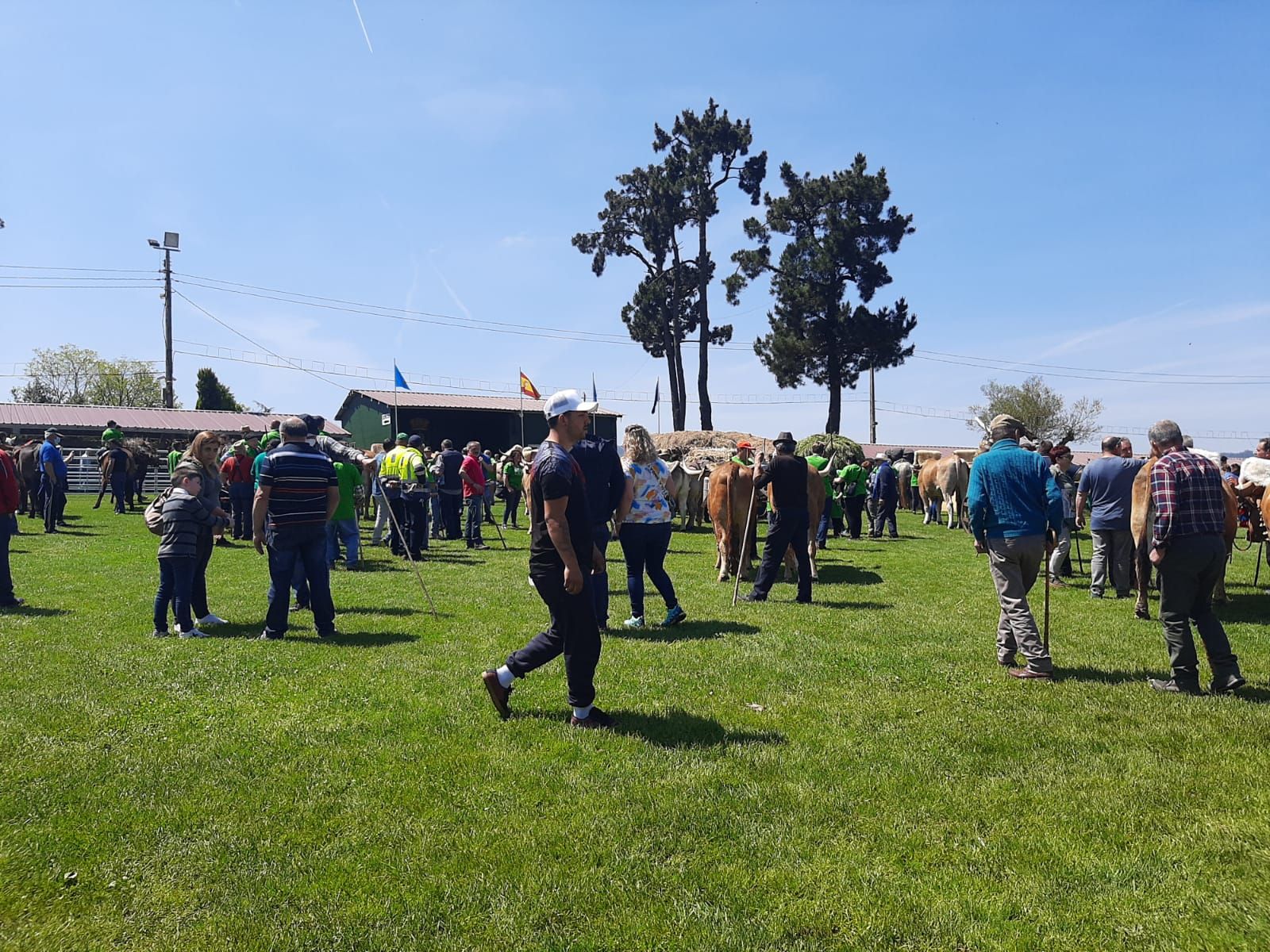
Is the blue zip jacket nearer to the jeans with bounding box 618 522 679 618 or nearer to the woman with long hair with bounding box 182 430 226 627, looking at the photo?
the jeans with bounding box 618 522 679 618

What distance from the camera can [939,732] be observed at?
564cm

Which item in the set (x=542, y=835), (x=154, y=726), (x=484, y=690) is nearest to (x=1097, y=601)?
(x=484, y=690)

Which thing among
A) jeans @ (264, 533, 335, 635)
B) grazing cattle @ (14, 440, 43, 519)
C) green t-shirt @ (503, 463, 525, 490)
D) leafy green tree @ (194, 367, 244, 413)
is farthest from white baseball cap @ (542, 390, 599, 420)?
leafy green tree @ (194, 367, 244, 413)

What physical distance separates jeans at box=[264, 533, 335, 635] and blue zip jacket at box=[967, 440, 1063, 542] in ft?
19.1

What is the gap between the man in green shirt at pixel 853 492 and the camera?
19984mm

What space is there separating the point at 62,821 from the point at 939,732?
4811 millimetres

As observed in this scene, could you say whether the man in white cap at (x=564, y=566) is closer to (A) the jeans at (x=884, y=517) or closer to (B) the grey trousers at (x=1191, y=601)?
(B) the grey trousers at (x=1191, y=601)

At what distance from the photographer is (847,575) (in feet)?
44.4

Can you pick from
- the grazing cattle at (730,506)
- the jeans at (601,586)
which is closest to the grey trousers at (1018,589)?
the jeans at (601,586)

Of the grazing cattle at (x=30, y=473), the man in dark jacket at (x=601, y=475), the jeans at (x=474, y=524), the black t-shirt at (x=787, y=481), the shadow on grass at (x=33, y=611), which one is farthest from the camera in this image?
the grazing cattle at (x=30, y=473)

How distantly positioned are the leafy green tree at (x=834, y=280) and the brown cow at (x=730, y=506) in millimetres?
28544

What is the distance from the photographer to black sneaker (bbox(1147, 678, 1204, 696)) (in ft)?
21.4

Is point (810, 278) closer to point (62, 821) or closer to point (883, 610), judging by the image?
point (883, 610)

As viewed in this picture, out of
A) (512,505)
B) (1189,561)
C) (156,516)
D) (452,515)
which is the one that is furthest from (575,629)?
(512,505)
